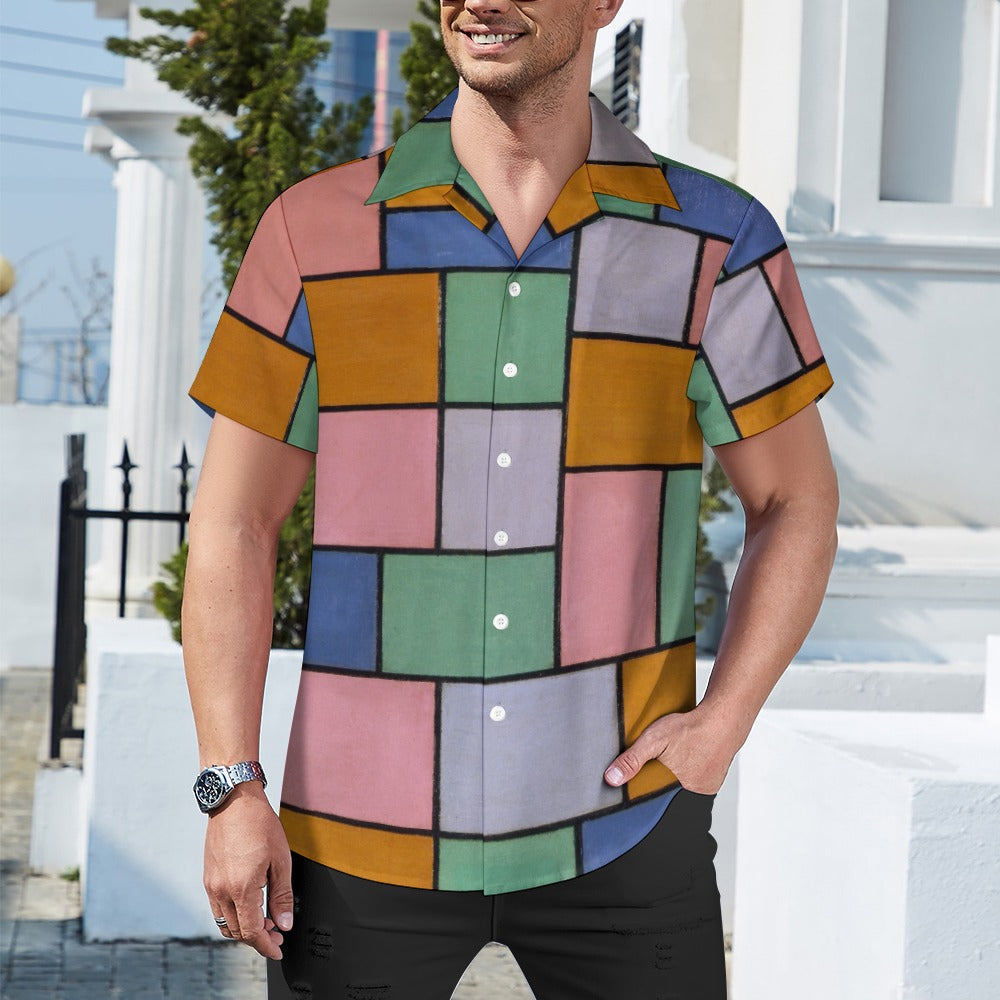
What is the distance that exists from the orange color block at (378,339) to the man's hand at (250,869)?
495 millimetres

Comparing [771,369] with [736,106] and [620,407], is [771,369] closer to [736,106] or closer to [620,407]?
[620,407]

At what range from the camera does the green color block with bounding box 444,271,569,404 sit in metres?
1.96

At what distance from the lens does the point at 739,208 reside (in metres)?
2.07

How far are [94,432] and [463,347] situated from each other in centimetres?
1193

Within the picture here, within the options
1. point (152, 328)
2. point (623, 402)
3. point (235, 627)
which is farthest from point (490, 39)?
point (152, 328)

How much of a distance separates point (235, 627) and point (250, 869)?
0.29m

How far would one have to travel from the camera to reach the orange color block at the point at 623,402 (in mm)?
1969

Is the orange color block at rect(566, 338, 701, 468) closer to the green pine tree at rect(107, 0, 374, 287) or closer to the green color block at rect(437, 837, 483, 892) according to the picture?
the green color block at rect(437, 837, 483, 892)

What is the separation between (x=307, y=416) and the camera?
202 cm

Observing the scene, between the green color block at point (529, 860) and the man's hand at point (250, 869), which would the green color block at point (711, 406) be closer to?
the green color block at point (529, 860)

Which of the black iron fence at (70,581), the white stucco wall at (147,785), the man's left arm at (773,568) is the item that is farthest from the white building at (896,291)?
the man's left arm at (773,568)

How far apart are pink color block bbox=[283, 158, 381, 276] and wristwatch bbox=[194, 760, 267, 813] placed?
1.99 feet

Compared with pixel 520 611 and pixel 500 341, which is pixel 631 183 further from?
pixel 520 611

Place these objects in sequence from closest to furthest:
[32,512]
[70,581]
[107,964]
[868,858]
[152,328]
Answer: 1. [868,858]
2. [107,964]
3. [70,581]
4. [152,328]
5. [32,512]
